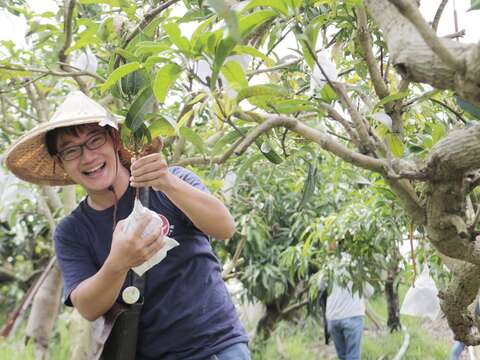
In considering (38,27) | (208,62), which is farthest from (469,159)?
(38,27)

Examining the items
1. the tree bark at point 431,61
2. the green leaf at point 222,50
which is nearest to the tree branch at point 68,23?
the green leaf at point 222,50

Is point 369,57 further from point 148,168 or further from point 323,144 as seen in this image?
point 148,168

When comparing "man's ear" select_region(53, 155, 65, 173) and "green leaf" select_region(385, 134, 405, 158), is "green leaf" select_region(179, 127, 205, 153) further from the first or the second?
"man's ear" select_region(53, 155, 65, 173)

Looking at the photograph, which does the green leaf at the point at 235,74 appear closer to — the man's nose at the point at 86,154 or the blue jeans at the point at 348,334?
the man's nose at the point at 86,154

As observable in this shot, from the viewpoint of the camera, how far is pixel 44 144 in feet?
4.86

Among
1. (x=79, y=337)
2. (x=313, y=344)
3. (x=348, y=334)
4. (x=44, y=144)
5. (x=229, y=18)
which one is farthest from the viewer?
(x=313, y=344)

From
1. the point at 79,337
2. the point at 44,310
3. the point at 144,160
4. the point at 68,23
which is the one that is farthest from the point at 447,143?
the point at 44,310

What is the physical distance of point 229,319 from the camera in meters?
1.40

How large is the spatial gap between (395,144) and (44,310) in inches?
75.7

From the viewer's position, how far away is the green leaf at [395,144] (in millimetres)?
968

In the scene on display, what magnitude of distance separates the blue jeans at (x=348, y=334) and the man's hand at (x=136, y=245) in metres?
2.91

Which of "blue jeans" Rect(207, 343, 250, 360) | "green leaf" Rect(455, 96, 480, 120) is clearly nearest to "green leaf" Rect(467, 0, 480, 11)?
"green leaf" Rect(455, 96, 480, 120)

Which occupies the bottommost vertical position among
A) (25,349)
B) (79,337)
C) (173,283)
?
(25,349)

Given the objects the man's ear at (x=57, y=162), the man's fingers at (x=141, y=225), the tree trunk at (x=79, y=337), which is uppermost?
the man's ear at (x=57, y=162)
